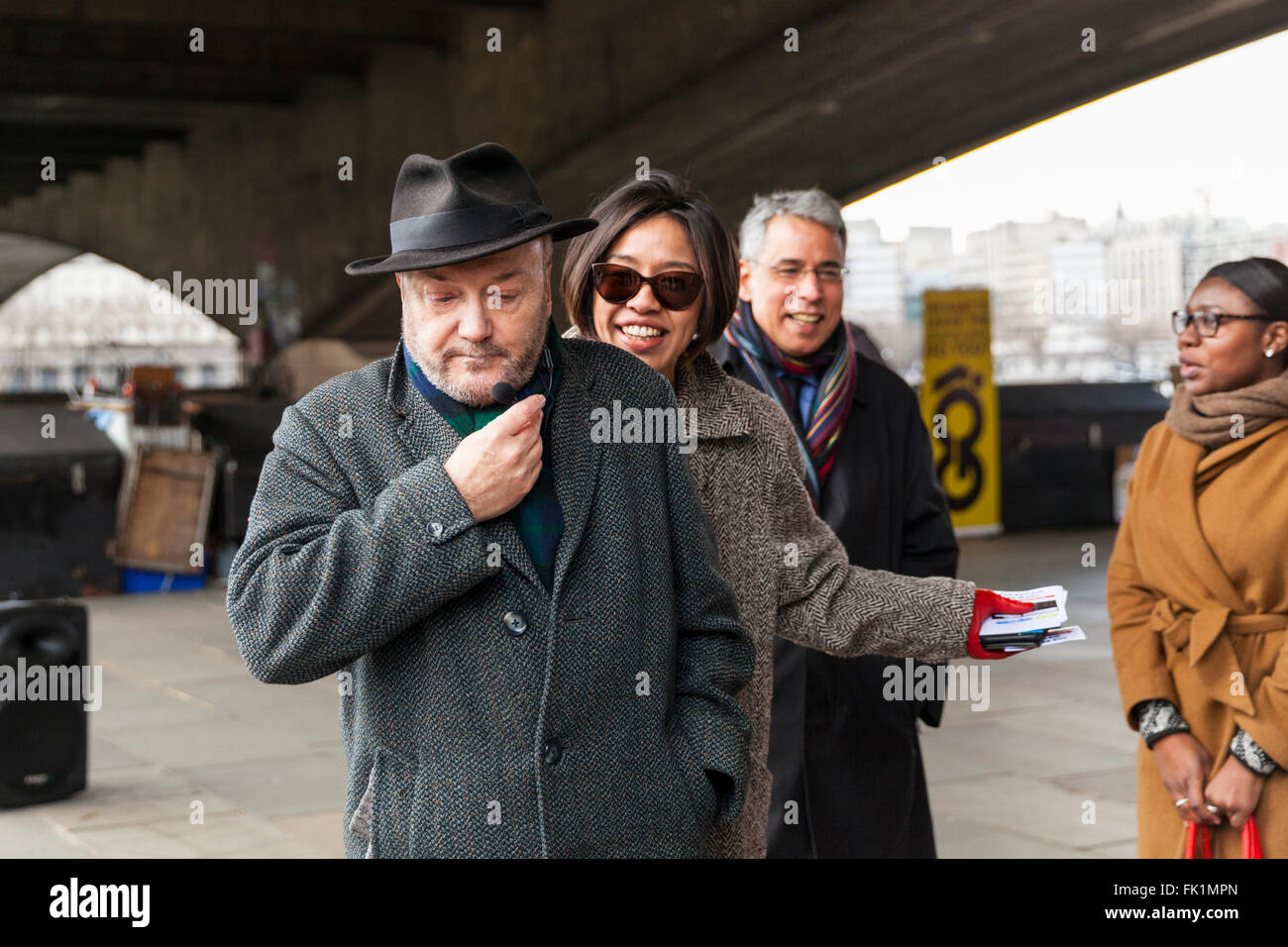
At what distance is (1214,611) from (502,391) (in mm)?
1783

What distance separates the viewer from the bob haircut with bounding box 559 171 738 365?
9.36ft

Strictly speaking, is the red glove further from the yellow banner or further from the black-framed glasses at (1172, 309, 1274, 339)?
the yellow banner

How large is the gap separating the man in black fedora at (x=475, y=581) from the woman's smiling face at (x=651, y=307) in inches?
25.0

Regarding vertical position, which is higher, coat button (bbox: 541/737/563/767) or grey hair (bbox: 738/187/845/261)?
grey hair (bbox: 738/187/845/261)

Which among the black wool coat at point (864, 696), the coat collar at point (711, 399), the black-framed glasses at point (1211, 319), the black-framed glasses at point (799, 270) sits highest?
the black-framed glasses at point (799, 270)

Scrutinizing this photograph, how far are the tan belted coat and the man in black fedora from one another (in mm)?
1385

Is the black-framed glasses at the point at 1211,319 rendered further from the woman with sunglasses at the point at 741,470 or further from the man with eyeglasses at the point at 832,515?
the woman with sunglasses at the point at 741,470

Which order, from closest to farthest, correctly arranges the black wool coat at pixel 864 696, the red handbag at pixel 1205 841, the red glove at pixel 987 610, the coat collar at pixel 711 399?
the red glove at pixel 987 610 → the coat collar at pixel 711 399 → the red handbag at pixel 1205 841 → the black wool coat at pixel 864 696

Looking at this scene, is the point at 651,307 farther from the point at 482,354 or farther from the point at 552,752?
the point at 552,752

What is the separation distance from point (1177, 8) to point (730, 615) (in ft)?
44.8

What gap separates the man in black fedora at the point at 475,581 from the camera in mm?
1973

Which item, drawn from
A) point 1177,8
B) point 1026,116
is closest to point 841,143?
point 1026,116

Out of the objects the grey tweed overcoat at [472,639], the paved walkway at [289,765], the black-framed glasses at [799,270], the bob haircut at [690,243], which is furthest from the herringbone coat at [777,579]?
the paved walkway at [289,765]

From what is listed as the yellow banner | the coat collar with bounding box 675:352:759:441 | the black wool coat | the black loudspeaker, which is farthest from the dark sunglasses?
the yellow banner
